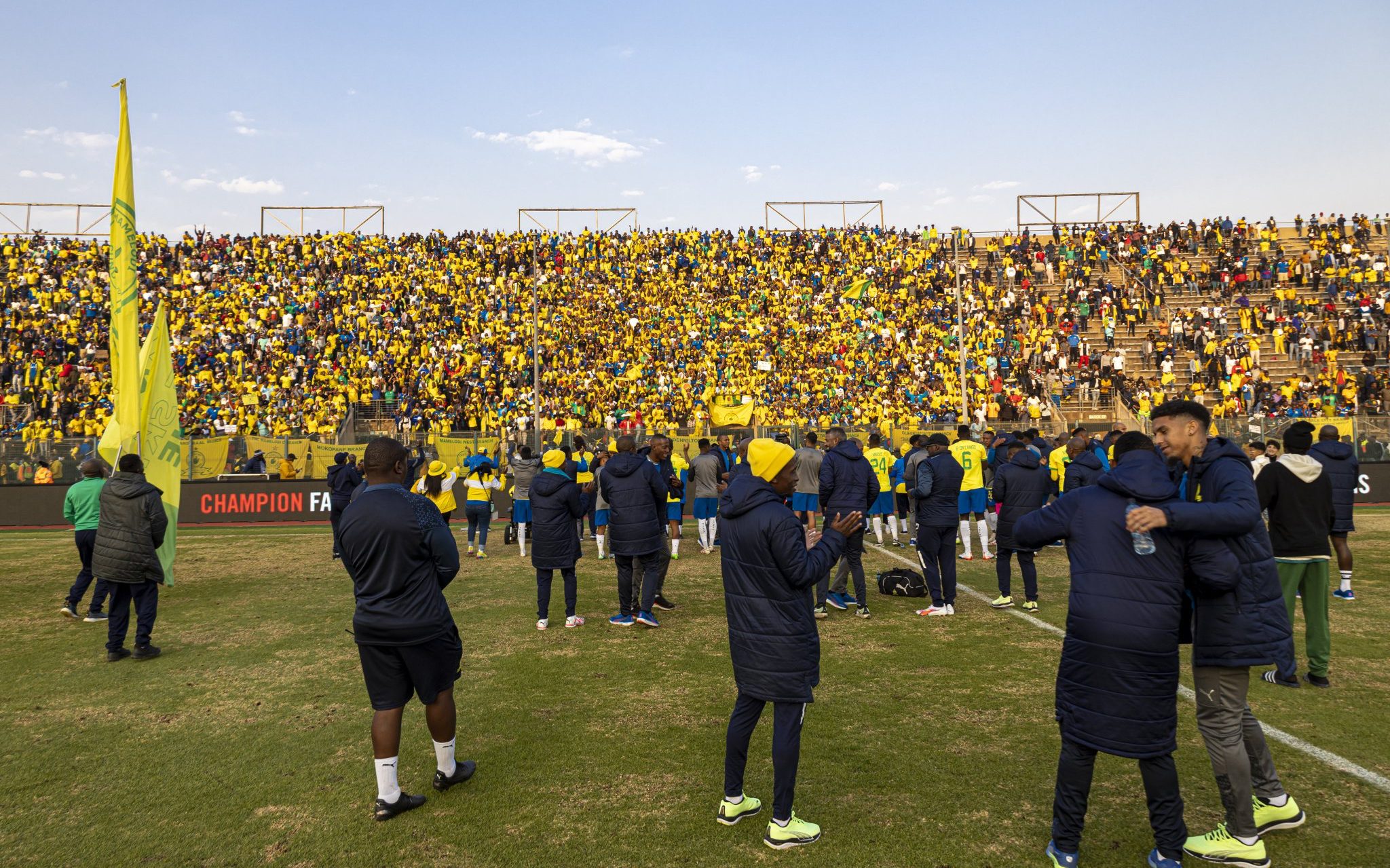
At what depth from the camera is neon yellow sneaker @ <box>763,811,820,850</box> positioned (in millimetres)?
4367

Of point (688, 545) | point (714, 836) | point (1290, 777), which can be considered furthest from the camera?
point (688, 545)

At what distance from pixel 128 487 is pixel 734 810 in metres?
6.58

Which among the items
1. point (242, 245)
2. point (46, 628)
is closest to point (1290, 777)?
point (46, 628)

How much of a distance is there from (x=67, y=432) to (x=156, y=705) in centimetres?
2718

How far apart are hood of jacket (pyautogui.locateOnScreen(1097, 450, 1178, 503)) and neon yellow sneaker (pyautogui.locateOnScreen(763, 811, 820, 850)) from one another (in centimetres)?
216

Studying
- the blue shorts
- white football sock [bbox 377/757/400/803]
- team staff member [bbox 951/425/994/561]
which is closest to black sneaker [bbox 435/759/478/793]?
white football sock [bbox 377/757/400/803]

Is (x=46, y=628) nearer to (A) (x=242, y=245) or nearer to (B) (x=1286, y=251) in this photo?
(A) (x=242, y=245)

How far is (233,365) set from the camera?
1271 inches

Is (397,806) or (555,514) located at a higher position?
(555,514)

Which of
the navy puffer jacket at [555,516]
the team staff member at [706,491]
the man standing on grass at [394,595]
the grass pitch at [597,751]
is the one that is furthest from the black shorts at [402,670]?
the team staff member at [706,491]

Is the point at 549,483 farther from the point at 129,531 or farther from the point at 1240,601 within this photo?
the point at 1240,601

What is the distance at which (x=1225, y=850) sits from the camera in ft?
13.6

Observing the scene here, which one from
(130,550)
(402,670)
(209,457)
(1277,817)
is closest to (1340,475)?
(1277,817)

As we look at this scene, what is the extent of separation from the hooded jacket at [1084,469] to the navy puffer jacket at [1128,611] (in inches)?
301
